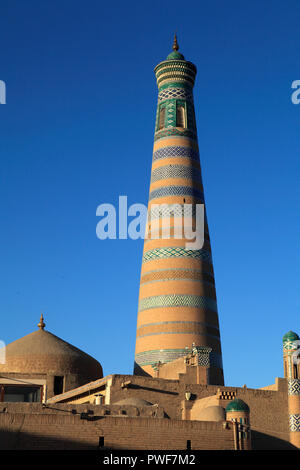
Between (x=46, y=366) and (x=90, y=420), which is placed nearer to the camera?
(x=90, y=420)

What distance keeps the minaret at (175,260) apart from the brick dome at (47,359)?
1656 millimetres

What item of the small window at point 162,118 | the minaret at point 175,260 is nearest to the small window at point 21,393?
the minaret at point 175,260

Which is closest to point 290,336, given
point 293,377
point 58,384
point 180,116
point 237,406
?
point 293,377

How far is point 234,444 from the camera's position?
675 inches

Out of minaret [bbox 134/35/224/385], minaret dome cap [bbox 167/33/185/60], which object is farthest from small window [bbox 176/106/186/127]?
minaret dome cap [bbox 167/33/185/60]

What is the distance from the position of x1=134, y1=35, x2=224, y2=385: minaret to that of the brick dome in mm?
1656

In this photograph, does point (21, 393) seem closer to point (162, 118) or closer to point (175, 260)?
point (175, 260)

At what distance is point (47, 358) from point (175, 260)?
4.74 m

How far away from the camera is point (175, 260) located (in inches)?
915

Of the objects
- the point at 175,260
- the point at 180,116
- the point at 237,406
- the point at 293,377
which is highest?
the point at 180,116
